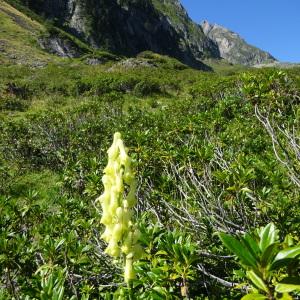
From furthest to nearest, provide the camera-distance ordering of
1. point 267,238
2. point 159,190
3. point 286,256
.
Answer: point 159,190
point 267,238
point 286,256

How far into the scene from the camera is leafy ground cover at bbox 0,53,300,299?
4938mm

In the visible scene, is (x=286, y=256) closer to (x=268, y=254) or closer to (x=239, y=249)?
(x=268, y=254)

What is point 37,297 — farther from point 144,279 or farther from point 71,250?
point 71,250

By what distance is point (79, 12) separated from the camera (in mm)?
110375

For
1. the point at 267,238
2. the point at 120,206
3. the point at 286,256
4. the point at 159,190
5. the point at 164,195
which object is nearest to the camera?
the point at 286,256

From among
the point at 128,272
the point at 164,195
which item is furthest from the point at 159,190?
the point at 128,272

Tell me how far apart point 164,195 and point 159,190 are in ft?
4.37

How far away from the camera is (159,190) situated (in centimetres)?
1020

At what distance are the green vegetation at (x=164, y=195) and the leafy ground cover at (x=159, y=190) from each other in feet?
0.11

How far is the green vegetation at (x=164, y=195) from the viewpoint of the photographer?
4.45 metres

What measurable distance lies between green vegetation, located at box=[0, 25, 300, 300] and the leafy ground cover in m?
0.03

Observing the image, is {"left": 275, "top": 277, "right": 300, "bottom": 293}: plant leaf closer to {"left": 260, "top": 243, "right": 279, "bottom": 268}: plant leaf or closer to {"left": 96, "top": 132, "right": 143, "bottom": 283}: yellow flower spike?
{"left": 260, "top": 243, "right": 279, "bottom": 268}: plant leaf

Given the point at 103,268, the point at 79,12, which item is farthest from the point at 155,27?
the point at 103,268

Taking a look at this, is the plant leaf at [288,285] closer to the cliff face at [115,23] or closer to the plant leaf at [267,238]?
the plant leaf at [267,238]
